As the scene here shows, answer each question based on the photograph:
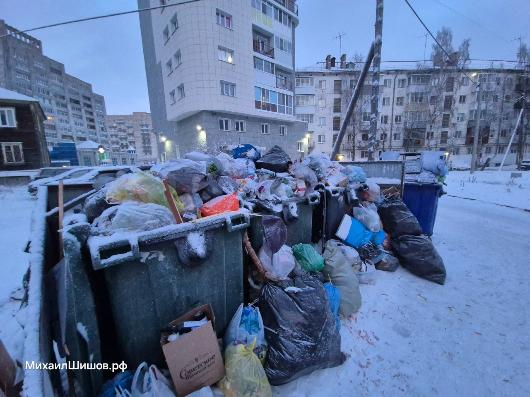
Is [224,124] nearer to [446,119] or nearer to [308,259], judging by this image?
[308,259]

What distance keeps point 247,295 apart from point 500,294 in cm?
286

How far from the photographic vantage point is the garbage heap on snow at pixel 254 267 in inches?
57.8

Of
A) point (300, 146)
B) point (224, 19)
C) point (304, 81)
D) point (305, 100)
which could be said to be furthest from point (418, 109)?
point (224, 19)

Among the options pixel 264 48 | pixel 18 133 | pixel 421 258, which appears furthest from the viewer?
pixel 264 48

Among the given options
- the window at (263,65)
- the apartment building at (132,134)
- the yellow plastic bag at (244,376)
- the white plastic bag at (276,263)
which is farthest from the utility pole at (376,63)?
the apartment building at (132,134)

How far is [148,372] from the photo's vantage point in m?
1.37

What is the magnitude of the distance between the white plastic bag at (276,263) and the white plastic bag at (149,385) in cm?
97

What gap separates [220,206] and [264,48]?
19156 millimetres

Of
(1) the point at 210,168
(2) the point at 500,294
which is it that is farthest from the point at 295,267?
(2) the point at 500,294

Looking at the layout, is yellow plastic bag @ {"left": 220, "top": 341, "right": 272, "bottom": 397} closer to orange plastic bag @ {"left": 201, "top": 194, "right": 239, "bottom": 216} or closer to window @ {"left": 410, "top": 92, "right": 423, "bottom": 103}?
orange plastic bag @ {"left": 201, "top": 194, "right": 239, "bottom": 216}

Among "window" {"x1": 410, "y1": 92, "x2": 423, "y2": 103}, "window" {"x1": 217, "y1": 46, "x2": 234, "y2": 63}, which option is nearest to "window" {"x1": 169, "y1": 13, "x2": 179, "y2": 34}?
"window" {"x1": 217, "y1": 46, "x2": 234, "y2": 63}

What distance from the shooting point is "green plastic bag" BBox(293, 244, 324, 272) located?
2320mm

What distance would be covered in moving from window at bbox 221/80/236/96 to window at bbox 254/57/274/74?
2.77 metres

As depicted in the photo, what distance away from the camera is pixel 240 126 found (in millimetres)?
16094
